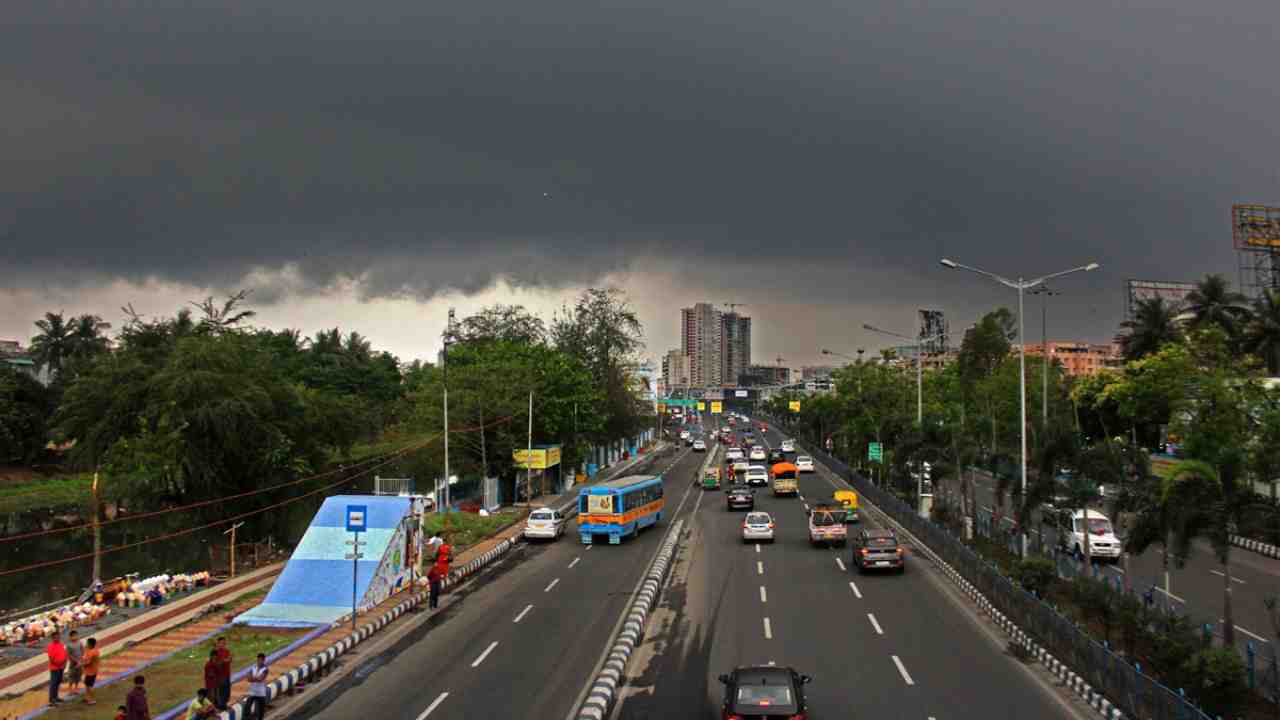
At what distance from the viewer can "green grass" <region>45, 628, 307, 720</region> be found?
18938 mm

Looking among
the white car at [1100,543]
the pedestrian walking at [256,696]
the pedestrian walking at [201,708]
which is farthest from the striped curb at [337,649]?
the white car at [1100,543]

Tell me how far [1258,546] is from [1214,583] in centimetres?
1163

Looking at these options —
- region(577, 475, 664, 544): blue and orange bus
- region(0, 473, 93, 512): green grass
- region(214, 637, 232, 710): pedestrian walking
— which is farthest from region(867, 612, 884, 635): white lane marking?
region(0, 473, 93, 512): green grass

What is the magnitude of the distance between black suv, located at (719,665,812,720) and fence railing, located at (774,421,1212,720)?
19.0 feet

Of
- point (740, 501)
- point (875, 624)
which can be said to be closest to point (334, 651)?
point (875, 624)

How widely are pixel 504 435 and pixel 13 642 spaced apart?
4197 cm

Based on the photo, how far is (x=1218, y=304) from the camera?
260ft

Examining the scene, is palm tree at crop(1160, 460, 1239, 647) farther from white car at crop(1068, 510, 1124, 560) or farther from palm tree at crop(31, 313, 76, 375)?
palm tree at crop(31, 313, 76, 375)

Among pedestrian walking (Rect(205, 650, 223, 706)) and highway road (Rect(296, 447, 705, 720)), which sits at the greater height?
pedestrian walking (Rect(205, 650, 223, 706))

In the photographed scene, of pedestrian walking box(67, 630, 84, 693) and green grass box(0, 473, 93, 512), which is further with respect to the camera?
green grass box(0, 473, 93, 512)

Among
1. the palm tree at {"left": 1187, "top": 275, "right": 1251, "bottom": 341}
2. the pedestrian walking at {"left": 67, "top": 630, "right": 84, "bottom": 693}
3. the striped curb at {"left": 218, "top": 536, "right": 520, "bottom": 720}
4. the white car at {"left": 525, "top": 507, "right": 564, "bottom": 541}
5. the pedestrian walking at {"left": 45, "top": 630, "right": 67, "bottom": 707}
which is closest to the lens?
the striped curb at {"left": 218, "top": 536, "right": 520, "bottom": 720}

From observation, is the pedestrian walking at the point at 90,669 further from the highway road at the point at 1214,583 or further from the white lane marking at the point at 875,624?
the highway road at the point at 1214,583

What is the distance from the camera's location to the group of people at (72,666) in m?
19.3

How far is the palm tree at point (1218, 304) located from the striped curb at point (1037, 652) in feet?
186
